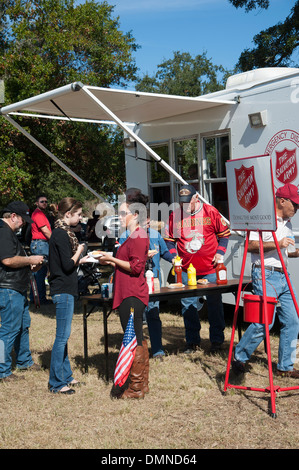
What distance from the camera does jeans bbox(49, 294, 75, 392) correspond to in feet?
16.4

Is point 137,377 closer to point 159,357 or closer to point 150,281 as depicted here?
point 150,281

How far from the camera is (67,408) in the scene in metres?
4.75

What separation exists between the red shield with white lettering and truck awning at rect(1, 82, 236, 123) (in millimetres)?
1142

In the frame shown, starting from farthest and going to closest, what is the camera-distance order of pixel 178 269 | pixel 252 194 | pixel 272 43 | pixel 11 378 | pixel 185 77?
pixel 185 77 < pixel 272 43 < pixel 178 269 < pixel 11 378 < pixel 252 194

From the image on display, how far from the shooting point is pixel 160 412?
4586mm

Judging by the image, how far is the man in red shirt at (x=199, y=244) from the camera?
613 centimetres

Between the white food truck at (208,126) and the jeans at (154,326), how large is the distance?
1.52 m

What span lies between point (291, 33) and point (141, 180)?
34.3 ft

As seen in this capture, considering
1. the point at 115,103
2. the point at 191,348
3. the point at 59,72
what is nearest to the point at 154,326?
the point at 191,348

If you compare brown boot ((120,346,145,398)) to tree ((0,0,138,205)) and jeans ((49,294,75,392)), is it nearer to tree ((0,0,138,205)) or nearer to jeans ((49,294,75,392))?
jeans ((49,294,75,392))

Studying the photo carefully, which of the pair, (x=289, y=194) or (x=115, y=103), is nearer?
(x=289, y=194)

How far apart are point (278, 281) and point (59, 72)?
11.1 m

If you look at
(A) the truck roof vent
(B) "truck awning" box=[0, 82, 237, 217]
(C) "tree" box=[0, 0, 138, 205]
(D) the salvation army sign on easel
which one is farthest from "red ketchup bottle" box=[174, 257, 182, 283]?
(C) "tree" box=[0, 0, 138, 205]
